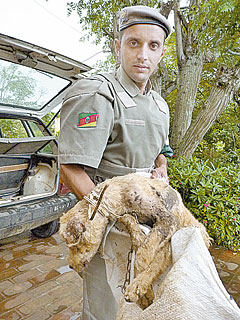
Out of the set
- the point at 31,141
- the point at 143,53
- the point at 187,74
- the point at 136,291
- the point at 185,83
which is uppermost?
the point at 187,74

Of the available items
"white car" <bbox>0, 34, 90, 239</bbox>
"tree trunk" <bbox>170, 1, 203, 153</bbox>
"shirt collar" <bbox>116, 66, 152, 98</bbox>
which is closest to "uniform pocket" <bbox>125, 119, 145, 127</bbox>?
"shirt collar" <bbox>116, 66, 152, 98</bbox>

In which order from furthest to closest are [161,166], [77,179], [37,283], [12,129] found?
[12,129] < [37,283] < [161,166] < [77,179]

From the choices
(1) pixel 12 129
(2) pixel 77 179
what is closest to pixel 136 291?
(2) pixel 77 179

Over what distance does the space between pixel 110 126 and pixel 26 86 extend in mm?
2953

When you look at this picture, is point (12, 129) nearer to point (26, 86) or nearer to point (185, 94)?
point (26, 86)

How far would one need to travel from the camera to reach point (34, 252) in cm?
348

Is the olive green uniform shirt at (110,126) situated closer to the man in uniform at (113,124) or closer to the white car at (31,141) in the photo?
the man in uniform at (113,124)

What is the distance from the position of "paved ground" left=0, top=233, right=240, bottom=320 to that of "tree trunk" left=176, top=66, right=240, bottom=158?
1.82 meters

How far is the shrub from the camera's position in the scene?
3828 millimetres

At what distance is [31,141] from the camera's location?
3.43 metres

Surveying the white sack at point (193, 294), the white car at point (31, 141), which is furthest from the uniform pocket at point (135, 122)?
the white car at point (31, 141)

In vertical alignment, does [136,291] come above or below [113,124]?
below

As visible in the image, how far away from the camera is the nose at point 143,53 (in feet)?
4.04

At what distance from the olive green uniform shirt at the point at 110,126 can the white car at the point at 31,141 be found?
1.93 meters
